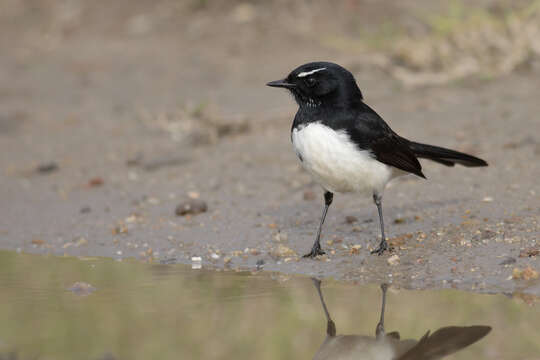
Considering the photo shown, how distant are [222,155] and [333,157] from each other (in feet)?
11.9

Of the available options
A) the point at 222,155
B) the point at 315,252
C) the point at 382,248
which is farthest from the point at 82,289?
the point at 222,155

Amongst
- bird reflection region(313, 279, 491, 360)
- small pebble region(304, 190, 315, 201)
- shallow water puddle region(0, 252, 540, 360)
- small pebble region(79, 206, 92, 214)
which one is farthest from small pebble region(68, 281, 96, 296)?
small pebble region(304, 190, 315, 201)

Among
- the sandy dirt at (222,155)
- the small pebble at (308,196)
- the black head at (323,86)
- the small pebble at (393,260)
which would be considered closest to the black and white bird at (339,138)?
the black head at (323,86)

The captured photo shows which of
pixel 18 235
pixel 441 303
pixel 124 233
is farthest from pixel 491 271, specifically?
pixel 18 235

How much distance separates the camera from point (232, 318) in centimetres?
448

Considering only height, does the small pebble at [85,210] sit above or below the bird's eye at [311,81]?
below

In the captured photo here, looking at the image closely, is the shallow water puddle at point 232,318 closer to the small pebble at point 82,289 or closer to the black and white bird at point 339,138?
the small pebble at point 82,289

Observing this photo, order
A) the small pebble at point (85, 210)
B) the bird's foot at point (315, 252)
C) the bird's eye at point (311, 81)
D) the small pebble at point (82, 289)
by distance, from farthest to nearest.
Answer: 1. the small pebble at point (85, 210)
2. the bird's foot at point (315, 252)
3. the bird's eye at point (311, 81)
4. the small pebble at point (82, 289)

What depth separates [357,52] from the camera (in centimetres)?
1084

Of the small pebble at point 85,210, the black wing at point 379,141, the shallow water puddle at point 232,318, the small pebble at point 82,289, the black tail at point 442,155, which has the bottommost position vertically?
the small pebble at point 85,210

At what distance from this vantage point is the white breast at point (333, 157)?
5320mm

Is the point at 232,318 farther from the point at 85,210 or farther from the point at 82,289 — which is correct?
the point at 85,210

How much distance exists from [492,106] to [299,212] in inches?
130

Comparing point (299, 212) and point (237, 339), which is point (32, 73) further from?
point (237, 339)
